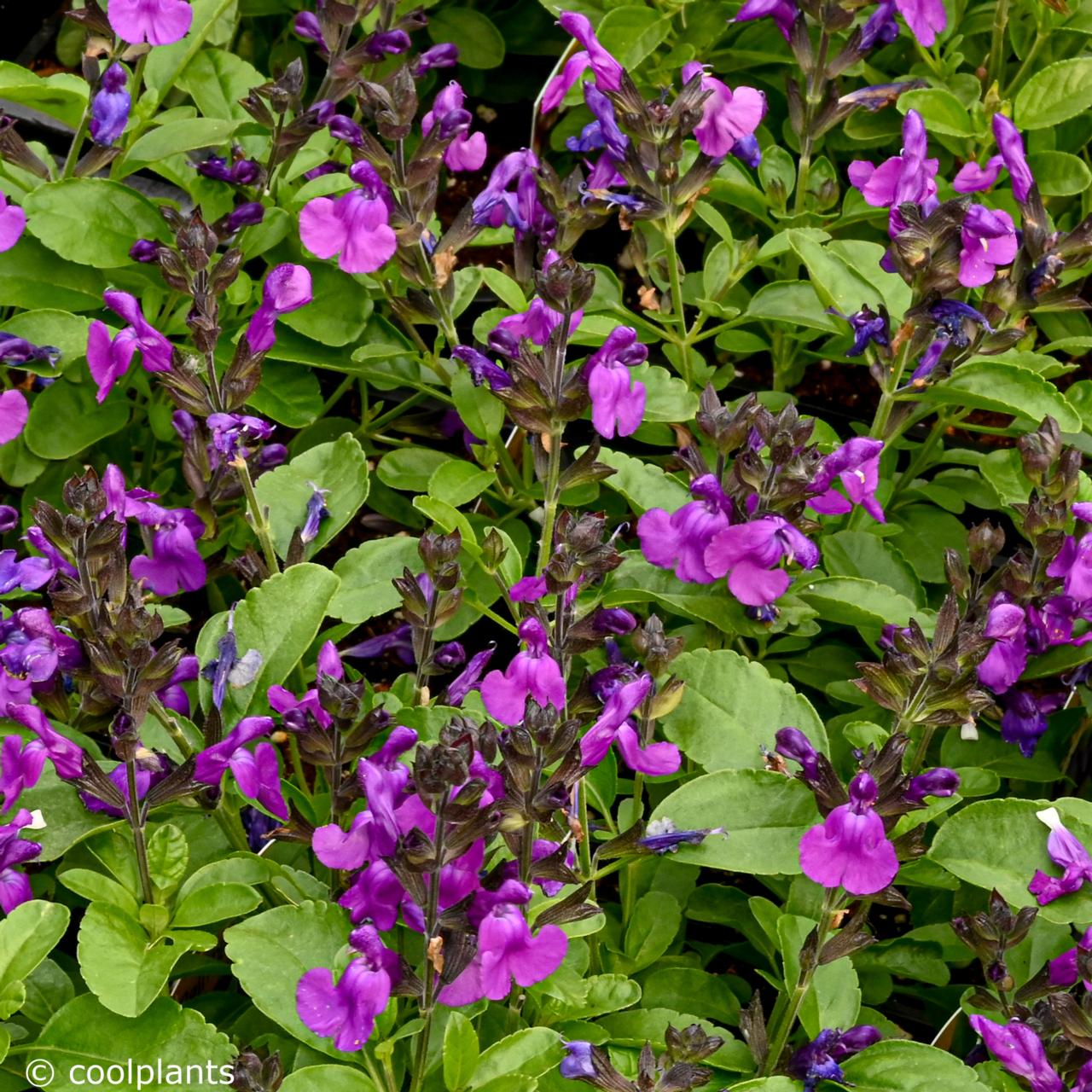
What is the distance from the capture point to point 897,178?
5.30 ft

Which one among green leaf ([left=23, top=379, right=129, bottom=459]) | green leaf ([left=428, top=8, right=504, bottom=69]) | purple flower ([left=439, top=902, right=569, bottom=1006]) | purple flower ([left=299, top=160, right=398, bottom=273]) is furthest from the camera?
green leaf ([left=428, top=8, right=504, bottom=69])

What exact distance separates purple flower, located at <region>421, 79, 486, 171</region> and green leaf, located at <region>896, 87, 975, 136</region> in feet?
1.73

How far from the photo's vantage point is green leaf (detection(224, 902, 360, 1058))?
1097mm

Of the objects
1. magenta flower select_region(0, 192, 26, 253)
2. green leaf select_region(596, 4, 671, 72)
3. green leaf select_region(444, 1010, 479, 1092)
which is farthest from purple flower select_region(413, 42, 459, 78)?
green leaf select_region(444, 1010, 479, 1092)

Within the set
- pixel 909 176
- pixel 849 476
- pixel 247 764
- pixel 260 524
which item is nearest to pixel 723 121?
pixel 909 176

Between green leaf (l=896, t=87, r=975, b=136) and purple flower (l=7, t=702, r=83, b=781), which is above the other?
green leaf (l=896, t=87, r=975, b=136)

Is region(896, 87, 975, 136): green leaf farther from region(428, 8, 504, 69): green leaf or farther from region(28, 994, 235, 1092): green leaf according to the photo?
region(28, 994, 235, 1092): green leaf

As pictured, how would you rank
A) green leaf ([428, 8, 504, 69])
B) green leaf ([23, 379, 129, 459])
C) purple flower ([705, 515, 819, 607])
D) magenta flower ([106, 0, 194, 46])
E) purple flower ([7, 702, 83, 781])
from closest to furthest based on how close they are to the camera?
1. purple flower ([7, 702, 83, 781])
2. purple flower ([705, 515, 819, 607])
3. magenta flower ([106, 0, 194, 46])
4. green leaf ([23, 379, 129, 459])
5. green leaf ([428, 8, 504, 69])

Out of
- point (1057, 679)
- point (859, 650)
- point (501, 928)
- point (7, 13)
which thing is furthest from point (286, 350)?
point (7, 13)

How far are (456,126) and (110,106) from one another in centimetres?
43

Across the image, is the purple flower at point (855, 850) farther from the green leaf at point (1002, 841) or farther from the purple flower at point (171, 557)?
the purple flower at point (171, 557)

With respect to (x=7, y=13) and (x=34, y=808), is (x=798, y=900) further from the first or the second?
(x=7, y=13)

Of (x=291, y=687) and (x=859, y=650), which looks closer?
(x=291, y=687)

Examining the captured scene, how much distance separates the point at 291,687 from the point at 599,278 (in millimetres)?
692
